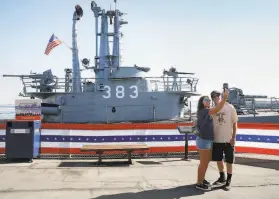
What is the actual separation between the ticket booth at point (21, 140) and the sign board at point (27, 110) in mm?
489

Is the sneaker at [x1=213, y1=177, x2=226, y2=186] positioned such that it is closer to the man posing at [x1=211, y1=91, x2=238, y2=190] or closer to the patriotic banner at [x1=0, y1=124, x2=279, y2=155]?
the man posing at [x1=211, y1=91, x2=238, y2=190]

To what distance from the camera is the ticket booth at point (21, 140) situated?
30.5ft

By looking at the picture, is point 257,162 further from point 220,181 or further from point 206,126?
point 206,126

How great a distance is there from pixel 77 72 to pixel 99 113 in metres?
4.17

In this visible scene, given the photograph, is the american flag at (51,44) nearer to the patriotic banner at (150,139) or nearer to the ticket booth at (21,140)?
the patriotic banner at (150,139)

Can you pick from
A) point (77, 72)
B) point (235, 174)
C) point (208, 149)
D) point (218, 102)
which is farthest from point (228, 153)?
point (77, 72)

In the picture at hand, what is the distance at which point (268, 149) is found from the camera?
10492 mm

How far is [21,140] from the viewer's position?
9336 mm

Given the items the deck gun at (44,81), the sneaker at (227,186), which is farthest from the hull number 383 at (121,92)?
the sneaker at (227,186)

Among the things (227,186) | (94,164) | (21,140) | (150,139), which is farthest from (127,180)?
(21,140)

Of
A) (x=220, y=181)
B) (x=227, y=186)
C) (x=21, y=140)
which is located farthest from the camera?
(x=21, y=140)

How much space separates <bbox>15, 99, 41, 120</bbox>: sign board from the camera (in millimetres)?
9906

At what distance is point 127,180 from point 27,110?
437 cm

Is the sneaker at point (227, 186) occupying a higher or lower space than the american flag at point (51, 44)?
lower
